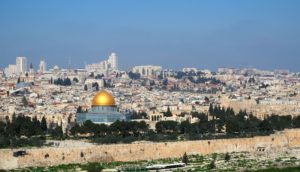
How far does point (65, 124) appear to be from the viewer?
225ft

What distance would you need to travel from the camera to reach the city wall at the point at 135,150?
1711 inches

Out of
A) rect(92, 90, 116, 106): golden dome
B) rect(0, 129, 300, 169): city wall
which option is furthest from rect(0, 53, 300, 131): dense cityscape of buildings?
rect(0, 129, 300, 169): city wall

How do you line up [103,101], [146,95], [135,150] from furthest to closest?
[146,95] < [103,101] < [135,150]

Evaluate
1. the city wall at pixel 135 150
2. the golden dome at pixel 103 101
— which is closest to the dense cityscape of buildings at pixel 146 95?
the golden dome at pixel 103 101

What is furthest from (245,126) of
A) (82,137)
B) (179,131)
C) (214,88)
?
(214,88)

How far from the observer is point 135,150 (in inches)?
1836

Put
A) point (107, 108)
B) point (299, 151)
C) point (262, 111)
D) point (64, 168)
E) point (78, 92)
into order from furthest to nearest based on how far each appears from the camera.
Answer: point (78, 92) → point (262, 111) → point (107, 108) → point (299, 151) → point (64, 168)

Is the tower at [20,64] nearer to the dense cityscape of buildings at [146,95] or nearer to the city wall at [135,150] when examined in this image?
the dense cityscape of buildings at [146,95]

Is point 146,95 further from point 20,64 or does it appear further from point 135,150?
point 20,64

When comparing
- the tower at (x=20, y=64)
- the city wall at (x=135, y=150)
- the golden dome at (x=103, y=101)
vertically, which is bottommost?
the city wall at (x=135, y=150)

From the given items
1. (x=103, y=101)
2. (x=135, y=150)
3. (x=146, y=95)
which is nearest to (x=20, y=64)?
(x=146, y=95)

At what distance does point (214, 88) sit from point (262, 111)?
62.8 metres

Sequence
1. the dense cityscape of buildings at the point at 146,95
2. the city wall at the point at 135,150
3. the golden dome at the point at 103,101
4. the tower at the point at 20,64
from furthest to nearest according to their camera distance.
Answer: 1. the tower at the point at 20,64
2. the dense cityscape of buildings at the point at 146,95
3. the golden dome at the point at 103,101
4. the city wall at the point at 135,150

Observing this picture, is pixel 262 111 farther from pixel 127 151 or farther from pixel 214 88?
pixel 214 88
